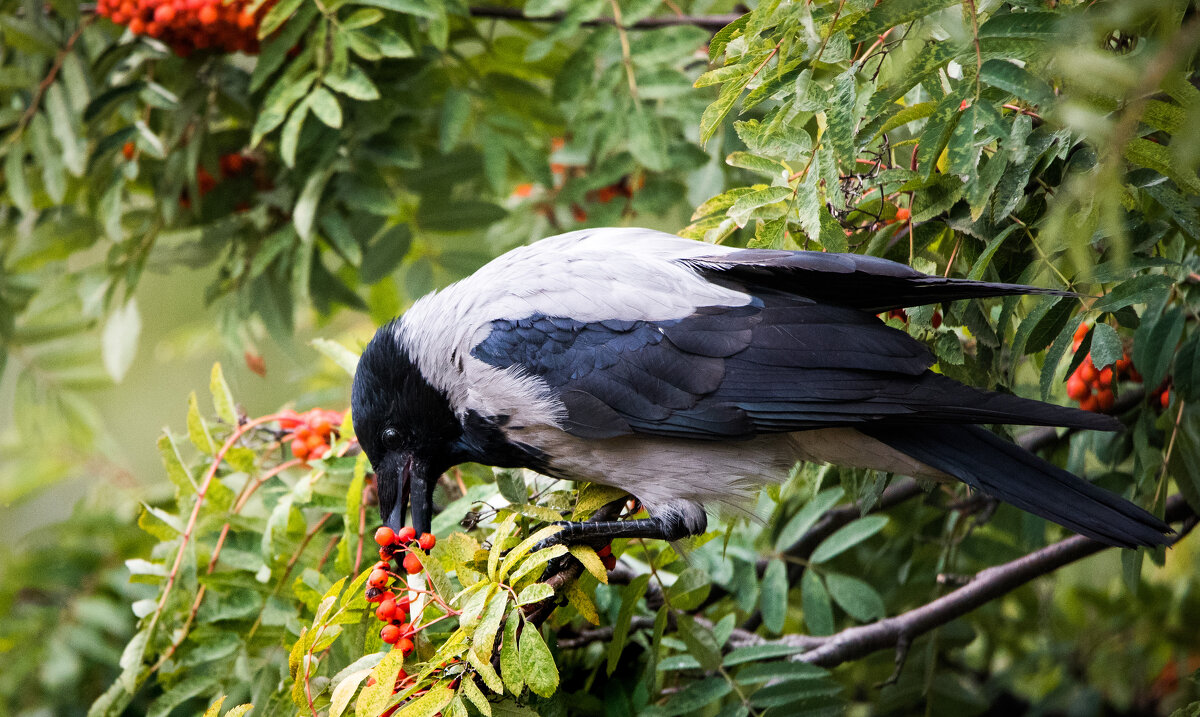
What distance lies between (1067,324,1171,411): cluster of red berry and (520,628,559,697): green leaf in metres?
1.58

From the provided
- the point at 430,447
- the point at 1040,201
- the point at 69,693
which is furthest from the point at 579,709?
the point at 69,693

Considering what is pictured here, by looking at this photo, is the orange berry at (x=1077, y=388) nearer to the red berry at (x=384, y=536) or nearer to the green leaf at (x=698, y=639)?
the green leaf at (x=698, y=639)

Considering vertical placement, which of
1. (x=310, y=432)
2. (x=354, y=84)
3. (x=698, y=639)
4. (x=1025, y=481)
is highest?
(x=354, y=84)

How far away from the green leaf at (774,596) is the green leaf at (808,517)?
0.20 feet

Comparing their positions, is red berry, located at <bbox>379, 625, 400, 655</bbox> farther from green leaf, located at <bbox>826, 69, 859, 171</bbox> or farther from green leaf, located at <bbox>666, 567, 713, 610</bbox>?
green leaf, located at <bbox>826, 69, 859, 171</bbox>

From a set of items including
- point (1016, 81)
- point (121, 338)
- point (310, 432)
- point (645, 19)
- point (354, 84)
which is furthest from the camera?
point (121, 338)

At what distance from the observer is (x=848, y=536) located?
110 inches

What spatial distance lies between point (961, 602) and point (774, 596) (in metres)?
0.51

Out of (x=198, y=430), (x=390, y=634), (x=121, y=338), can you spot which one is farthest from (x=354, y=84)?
(x=390, y=634)

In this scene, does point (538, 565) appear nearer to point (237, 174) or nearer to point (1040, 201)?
point (1040, 201)

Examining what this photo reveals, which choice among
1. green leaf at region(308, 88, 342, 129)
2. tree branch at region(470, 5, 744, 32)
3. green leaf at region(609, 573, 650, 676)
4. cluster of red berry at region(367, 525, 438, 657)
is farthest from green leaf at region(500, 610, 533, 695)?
tree branch at region(470, 5, 744, 32)

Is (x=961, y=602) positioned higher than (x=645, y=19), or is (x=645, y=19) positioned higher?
(x=645, y=19)

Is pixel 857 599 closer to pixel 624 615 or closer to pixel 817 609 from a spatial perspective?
pixel 817 609

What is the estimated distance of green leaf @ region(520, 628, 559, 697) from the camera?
183 cm
